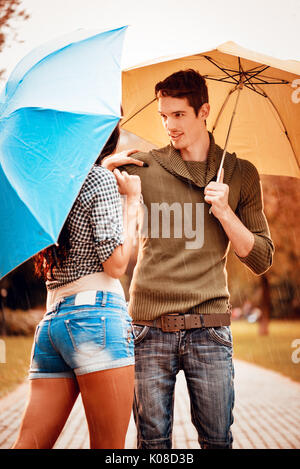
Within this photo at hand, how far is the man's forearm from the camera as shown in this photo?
10.4 ft

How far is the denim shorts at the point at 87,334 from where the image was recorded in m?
2.57

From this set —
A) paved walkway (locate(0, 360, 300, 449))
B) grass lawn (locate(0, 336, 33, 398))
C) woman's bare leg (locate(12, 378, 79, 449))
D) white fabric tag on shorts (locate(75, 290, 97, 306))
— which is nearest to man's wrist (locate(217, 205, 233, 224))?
white fabric tag on shorts (locate(75, 290, 97, 306))

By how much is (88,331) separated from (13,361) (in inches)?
493

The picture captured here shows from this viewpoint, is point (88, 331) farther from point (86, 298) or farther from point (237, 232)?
point (237, 232)

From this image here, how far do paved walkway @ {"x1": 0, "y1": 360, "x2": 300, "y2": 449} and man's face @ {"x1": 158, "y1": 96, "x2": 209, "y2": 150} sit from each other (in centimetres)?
398

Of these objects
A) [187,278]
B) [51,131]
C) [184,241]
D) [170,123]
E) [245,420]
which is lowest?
[245,420]

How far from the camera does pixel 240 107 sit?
3977mm

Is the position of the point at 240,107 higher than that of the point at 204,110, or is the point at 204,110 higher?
the point at 240,107

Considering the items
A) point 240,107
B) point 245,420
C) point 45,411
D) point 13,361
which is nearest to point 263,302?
point 13,361

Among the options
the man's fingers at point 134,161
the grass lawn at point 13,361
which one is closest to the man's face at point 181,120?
the man's fingers at point 134,161

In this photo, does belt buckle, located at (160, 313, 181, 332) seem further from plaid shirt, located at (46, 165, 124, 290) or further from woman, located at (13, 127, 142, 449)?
plaid shirt, located at (46, 165, 124, 290)

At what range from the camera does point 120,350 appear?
261 centimetres

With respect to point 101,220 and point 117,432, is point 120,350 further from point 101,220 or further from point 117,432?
point 101,220
